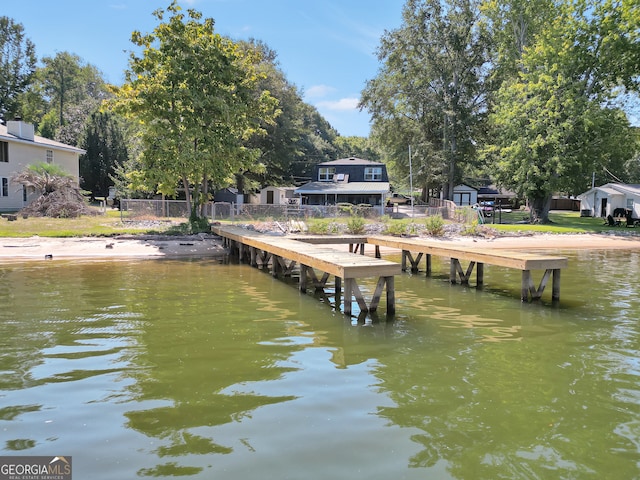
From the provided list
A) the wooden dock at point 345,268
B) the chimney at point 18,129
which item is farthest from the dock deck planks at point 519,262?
the chimney at point 18,129

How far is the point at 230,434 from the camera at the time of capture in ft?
13.9

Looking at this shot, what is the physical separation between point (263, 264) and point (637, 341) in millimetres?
10546

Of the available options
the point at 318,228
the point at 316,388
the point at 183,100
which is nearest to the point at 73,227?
the point at 183,100

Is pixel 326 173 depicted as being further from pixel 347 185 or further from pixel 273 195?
pixel 273 195

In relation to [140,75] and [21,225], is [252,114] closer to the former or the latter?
[140,75]

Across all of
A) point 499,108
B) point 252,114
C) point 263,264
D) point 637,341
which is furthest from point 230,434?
point 499,108

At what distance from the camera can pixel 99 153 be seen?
41938 millimetres

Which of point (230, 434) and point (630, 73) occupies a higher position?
point (630, 73)

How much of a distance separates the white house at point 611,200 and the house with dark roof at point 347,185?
64.3 feet

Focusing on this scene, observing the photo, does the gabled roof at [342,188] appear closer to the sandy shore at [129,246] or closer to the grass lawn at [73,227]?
the sandy shore at [129,246]

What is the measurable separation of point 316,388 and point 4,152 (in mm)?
31830

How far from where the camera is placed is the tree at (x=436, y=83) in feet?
138

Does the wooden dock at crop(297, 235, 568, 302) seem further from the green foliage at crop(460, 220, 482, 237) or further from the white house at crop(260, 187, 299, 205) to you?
the white house at crop(260, 187, 299, 205)

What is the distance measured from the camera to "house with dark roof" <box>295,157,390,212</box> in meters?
41.8
